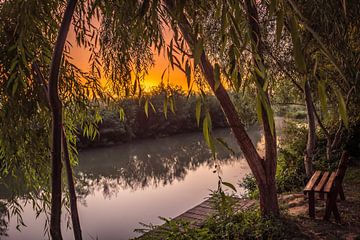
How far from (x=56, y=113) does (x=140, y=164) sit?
31.2 feet

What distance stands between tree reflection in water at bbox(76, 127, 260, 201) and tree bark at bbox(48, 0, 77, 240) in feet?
16.1

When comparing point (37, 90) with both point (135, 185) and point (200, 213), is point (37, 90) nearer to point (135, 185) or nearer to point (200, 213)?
point (200, 213)

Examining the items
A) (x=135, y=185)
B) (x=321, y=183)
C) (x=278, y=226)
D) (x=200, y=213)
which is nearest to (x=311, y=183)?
(x=321, y=183)

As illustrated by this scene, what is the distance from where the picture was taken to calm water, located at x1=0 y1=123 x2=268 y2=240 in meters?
5.89

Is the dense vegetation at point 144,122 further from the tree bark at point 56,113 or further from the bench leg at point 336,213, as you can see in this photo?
the tree bark at point 56,113

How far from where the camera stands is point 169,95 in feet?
3.82

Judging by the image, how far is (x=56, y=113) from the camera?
186 centimetres

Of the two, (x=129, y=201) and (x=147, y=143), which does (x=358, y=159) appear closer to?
(x=129, y=201)

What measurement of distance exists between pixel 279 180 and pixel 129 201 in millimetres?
3385

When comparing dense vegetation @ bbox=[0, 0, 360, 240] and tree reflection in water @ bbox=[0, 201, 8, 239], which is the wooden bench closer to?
dense vegetation @ bbox=[0, 0, 360, 240]

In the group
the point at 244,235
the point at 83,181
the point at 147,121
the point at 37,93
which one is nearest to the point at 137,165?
the point at 83,181

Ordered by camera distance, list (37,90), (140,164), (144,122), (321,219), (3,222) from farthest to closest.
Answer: (144,122), (140,164), (3,222), (321,219), (37,90)

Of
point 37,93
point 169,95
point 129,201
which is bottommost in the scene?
point 129,201

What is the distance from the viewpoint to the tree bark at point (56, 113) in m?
1.70
